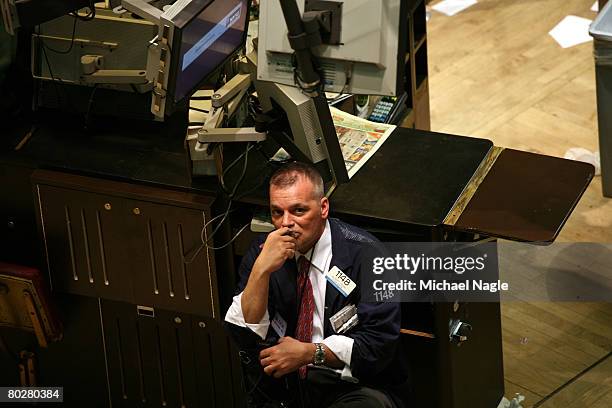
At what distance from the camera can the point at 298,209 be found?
12.0ft

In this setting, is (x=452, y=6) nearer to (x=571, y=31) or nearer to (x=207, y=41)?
(x=571, y=31)

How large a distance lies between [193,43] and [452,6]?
3.92 metres

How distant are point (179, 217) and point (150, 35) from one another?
0.75 meters

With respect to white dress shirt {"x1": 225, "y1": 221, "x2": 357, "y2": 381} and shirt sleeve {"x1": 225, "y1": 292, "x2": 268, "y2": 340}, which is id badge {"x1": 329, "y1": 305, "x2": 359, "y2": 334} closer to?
white dress shirt {"x1": 225, "y1": 221, "x2": 357, "y2": 381}

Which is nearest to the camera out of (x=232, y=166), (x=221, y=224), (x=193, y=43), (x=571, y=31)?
(x=193, y=43)

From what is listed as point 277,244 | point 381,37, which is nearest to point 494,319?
point 277,244

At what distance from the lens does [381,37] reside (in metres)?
3.42

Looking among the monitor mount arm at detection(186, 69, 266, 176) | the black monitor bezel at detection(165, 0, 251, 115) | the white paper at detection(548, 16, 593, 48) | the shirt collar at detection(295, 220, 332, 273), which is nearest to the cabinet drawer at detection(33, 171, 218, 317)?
the monitor mount arm at detection(186, 69, 266, 176)

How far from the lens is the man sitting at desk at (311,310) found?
11.9 feet

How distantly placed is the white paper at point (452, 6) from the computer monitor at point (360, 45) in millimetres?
4009

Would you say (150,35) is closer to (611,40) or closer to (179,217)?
(179,217)

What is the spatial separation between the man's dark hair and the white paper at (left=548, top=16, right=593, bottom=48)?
12.1ft

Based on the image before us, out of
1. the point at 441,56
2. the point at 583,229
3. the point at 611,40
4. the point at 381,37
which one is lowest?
the point at 583,229

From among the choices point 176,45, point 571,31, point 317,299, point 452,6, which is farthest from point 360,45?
point 452,6
